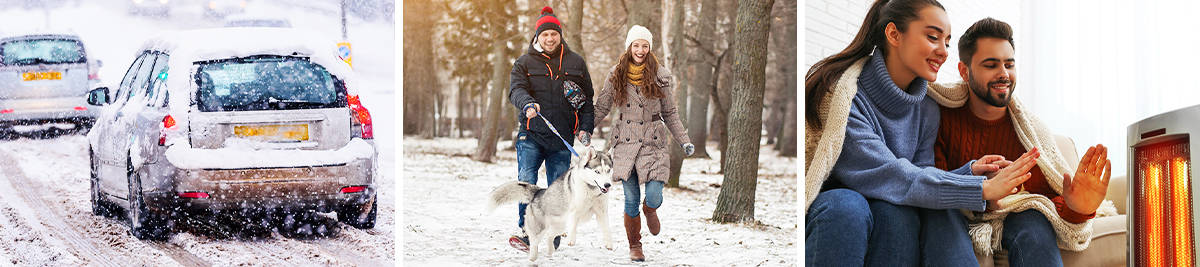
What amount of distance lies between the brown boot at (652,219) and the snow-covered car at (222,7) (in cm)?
183

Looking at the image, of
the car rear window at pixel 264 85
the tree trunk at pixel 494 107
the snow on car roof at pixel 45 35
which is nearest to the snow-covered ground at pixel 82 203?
the snow on car roof at pixel 45 35

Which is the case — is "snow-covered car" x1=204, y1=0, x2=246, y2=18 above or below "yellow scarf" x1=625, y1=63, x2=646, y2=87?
above

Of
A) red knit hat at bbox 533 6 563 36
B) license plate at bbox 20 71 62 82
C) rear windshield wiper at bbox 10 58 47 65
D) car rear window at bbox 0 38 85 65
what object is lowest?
license plate at bbox 20 71 62 82

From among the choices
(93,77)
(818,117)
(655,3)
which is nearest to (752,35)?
(655,3)

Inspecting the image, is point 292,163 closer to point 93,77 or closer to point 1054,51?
point 93,77

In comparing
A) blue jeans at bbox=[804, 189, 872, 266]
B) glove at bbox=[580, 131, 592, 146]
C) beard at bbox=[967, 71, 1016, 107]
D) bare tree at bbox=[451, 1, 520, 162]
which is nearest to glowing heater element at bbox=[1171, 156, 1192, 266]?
blue jeans at bbox=[804, 189, 872, 266]

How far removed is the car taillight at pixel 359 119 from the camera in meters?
3.07

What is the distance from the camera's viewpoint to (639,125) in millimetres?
3045

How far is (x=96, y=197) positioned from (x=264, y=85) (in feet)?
2.59

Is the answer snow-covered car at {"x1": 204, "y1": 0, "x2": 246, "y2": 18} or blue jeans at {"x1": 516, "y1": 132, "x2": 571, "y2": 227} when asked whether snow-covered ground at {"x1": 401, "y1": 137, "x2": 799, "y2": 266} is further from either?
snow-covered car at {"x1": 204, "y1": 0, "x2": 246, "y2": 18}

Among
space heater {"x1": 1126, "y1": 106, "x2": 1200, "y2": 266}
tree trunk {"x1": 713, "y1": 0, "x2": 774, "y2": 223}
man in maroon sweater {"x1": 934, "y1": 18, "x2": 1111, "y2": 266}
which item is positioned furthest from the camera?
tree trunk {"x1": 713, "y1": 0, "x2": 774, "y2": 223}

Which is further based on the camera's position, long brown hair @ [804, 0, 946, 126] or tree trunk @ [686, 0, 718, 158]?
tree trunk @ [686, 0, 718, 158]

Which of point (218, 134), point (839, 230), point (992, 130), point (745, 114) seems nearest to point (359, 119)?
point (218, 134)

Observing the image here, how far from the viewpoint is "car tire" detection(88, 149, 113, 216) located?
2.95m
